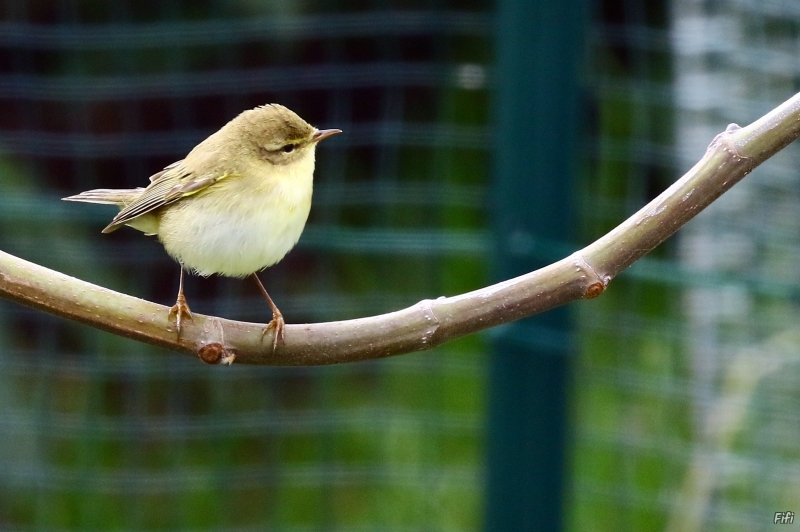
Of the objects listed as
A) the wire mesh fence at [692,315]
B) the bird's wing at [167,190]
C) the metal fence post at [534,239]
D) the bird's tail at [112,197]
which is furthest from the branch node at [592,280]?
the wire mesh fence at [692,315]

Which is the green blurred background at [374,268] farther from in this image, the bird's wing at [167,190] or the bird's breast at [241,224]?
the bird's breast at [241,224]

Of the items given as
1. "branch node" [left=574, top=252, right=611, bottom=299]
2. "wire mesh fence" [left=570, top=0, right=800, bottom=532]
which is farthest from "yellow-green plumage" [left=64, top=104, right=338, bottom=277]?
"wire mesh fence" [left=570, top=0, right=800, bottom=532]

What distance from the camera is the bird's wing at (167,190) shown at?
7.63 feet

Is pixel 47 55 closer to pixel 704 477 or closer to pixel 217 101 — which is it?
pixel 217 101

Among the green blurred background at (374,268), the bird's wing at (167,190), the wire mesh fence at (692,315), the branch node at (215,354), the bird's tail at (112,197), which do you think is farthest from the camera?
the green blurred background at (374,268)

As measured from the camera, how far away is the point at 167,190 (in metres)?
2.37

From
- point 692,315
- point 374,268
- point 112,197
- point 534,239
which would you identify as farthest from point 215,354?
point 692,315

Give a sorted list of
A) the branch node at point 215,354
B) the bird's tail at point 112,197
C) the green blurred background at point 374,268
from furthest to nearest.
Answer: the green blurred background at point 374,268
the bird's tail at point 112,197
the branch node at point 215,354

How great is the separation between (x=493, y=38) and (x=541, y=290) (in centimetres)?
268

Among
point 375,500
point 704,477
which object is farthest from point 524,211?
point 375,500

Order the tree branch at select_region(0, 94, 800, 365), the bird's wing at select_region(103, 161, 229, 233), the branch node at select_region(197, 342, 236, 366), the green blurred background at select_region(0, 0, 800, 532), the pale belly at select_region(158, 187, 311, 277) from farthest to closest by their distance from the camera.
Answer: the green blurred background at select_region(0, 0, 800, 532) < the bird's wing at select_region(103, 161, 229, 233) < the pale belly at select_region(158, 187, 311, 277) < the branch node at select_region(197, 342, 236, 366) < the tree branch at select_region(0, 94, 800, 365)

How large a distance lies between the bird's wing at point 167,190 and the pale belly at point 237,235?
48 millimetres

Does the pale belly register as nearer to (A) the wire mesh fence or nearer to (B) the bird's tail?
(B) the bird's tail

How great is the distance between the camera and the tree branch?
159 centimetres
